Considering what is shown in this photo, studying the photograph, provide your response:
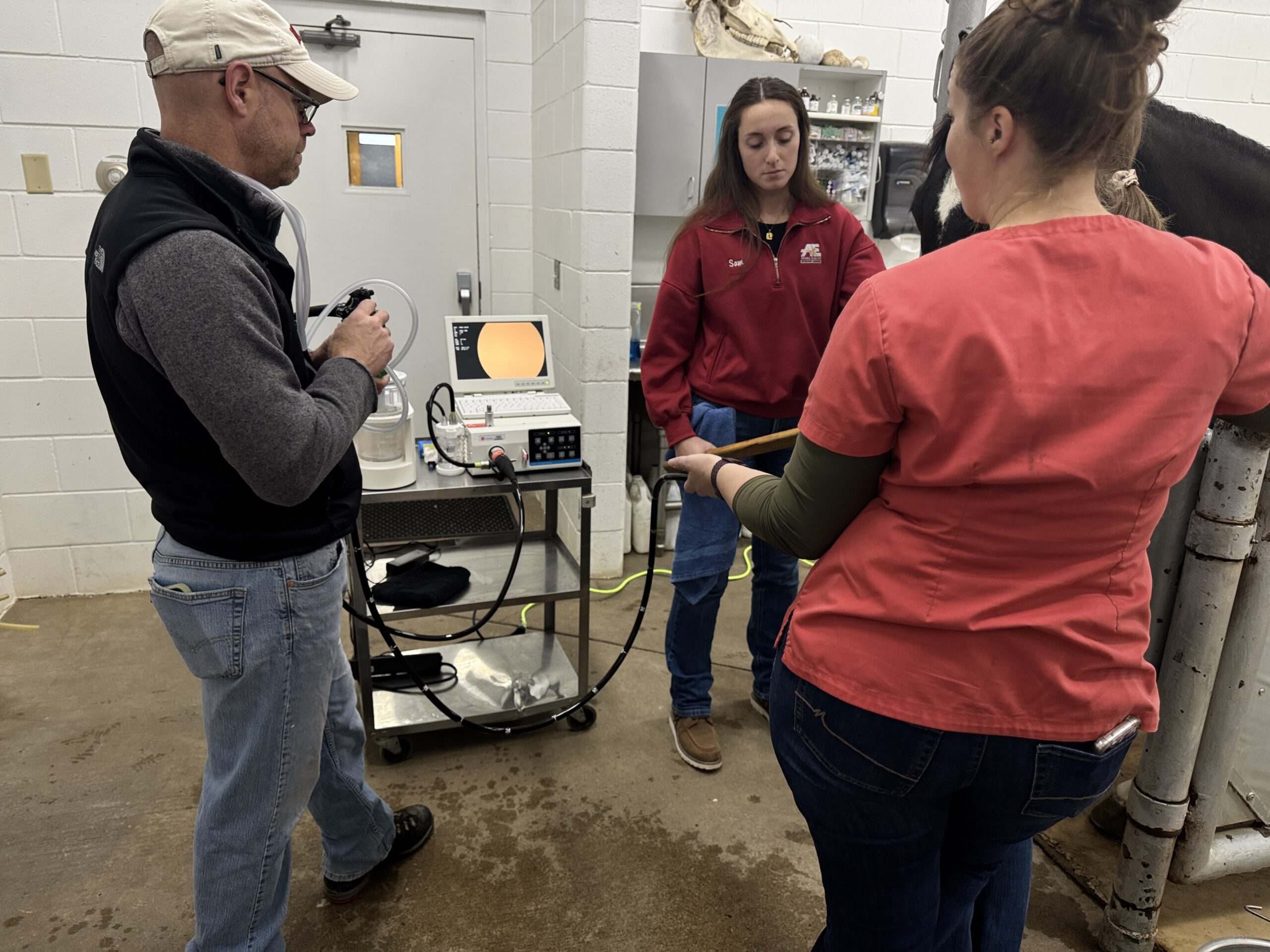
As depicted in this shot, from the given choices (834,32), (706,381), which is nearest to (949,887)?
(706,381)

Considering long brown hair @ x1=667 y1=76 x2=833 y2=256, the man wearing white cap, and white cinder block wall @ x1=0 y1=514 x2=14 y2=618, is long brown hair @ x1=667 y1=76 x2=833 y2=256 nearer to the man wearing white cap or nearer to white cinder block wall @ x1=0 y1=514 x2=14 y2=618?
the man wearing white cap

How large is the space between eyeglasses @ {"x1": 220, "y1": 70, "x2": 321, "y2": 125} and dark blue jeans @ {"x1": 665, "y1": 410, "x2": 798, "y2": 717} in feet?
3.93

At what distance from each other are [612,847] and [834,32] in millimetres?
3276

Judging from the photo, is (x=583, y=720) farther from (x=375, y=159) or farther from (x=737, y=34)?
(x=737, y=34)

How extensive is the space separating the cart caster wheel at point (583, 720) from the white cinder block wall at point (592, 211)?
38.3 inches

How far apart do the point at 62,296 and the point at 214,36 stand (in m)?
2.10

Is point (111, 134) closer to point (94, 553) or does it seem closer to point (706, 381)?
point (94, 553)

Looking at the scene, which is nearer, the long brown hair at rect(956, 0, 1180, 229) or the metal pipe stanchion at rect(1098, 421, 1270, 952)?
the long brown hair at rect(956, 0, 1180, 229)

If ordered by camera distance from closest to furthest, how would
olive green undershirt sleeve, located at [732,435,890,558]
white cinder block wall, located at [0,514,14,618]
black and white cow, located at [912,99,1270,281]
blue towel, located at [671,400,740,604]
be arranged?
olive green undershirt sleeve, located at [732,435,890,558] → black and white cow, located at [912,99,1270,281] → blue towel, located at [671,400,740,604] → white cinder block wall, located at [0,514,14,618]

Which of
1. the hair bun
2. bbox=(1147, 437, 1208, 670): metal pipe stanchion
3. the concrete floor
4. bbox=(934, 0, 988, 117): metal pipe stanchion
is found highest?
bbox=(934, 0, 988, 117): metal pipe stanchion

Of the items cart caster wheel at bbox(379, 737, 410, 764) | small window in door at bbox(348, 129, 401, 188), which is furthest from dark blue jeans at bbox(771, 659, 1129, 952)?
small window in door at bbox(348, 129, 401, 188)

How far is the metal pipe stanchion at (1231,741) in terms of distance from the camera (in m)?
1.51

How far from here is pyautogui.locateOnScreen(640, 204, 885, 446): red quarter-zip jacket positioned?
6.25ft

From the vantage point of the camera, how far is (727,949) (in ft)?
5.31
